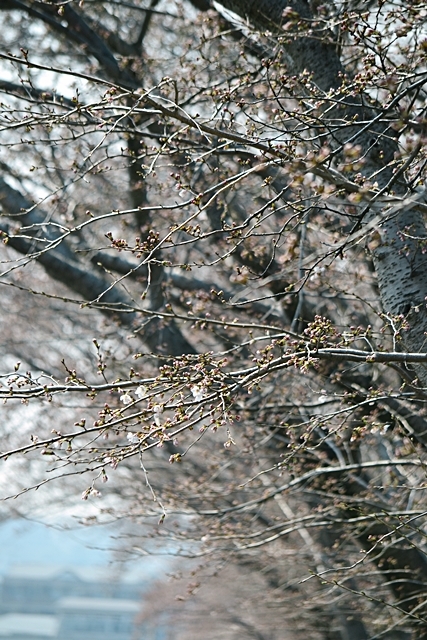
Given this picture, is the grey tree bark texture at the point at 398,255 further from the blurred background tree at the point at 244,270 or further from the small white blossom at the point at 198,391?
the small white blossom at the point at 198,391

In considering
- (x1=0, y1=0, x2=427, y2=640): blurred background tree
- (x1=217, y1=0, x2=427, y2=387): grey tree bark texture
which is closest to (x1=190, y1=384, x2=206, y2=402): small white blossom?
(x1=0, y1=0, x2=427, y2=640): blurred background tree

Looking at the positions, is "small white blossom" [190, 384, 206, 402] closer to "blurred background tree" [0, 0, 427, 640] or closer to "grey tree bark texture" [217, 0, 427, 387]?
"blurred background tree" [0, 0, 427, 640]

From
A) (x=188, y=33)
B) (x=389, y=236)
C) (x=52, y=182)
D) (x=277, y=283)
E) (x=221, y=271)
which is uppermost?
(x=188, y=33)

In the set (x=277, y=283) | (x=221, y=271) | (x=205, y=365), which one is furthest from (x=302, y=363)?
(x=221, y=271)

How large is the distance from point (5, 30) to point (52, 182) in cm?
195

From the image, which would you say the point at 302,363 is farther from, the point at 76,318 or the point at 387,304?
the point at 76,318

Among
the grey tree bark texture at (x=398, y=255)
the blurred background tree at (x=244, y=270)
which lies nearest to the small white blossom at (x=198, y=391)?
the blurred background tree at (x=244, y=270)

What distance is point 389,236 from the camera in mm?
4734

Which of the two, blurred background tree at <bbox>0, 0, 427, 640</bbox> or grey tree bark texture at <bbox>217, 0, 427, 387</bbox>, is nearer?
blurred background tree at <bbox>0, 0, 427, 640</bbox>

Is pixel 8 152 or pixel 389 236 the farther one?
pixel 8 152

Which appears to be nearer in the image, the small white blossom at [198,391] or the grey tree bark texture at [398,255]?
the small white blossom at [198,391]

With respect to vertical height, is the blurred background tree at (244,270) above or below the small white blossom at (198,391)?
above

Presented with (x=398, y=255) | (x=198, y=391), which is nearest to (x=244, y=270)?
(x=198, y=391)

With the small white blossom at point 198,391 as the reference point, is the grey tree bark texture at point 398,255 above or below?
above
